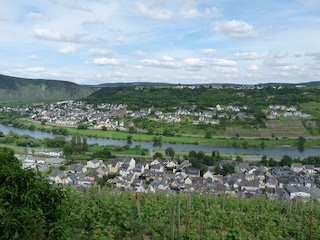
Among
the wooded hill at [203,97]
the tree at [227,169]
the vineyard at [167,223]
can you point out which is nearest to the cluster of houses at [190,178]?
the tree at [227,169]

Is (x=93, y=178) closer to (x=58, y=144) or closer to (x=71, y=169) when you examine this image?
(x=71, y=169)

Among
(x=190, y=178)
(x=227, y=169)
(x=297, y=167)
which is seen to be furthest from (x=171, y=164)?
(x=297, y=167)

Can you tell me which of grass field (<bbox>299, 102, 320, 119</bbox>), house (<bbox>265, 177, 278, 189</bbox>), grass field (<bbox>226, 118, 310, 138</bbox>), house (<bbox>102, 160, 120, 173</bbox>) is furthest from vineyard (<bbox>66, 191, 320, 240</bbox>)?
grass field (<bbox>299, 102, 320, 119</bbox>)

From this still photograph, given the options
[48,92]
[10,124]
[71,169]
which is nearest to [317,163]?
[71,169]

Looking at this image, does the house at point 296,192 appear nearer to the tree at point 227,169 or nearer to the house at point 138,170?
the tree at point 227,169

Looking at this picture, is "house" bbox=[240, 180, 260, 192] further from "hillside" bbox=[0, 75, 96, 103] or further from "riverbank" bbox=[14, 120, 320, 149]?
"hillside" bbox=[0, 75, 96, 103]

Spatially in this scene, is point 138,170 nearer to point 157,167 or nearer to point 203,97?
point 157,167
